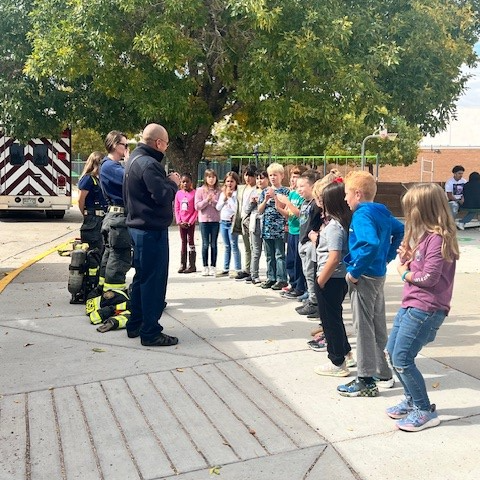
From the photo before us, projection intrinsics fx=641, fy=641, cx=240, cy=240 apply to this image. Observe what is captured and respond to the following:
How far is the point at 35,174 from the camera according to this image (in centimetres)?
1830

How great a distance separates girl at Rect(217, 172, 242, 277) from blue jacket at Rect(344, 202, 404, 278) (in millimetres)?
4935

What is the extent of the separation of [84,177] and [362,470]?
206 inches

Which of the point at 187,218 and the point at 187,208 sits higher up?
the point at 187,208

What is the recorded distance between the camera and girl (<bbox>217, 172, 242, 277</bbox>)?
9.42 metres

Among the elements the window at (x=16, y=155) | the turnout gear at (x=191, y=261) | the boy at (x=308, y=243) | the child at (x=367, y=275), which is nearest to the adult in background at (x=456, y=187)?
the turnout gear at (x=191, y=261)

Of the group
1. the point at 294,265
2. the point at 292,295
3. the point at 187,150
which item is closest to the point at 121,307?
the point at 292,295

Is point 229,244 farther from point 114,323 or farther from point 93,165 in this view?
point 114,323

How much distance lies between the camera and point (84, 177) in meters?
7.62

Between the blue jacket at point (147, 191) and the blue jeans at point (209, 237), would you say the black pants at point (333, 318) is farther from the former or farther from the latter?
the blue jeans at point (209, 237)

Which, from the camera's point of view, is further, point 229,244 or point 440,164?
point 440,164

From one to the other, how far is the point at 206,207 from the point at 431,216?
5.89 meters

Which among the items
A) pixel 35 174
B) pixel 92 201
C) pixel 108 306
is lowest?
pixel 108 306

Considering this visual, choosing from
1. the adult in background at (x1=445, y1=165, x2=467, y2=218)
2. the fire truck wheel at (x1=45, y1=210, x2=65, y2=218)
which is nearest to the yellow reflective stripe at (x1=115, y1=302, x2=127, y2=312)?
the adult in background at (x1=445, y1=165, x2=467, y2=218)

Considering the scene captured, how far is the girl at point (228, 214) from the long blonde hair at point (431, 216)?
18.2ft
